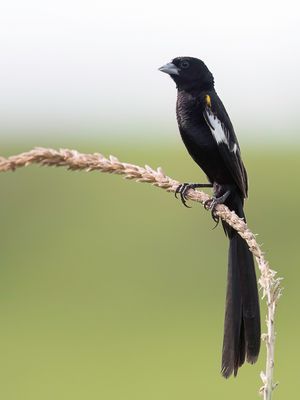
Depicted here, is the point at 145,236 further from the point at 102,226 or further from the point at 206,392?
the point at 206,392

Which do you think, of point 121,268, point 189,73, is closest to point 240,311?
point 189,73

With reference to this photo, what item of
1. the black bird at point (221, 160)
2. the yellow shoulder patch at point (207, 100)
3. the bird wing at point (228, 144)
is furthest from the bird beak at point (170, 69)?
the bird wing at point (228, 144)

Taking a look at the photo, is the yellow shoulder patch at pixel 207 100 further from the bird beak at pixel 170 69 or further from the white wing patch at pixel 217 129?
the bird beak at pixel 170 69

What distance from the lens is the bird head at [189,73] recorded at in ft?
13.2

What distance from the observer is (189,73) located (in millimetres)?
4094

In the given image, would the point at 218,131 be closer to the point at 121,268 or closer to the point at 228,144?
the point at 228,144

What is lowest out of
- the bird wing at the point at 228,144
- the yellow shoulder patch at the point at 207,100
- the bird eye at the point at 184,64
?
the bird wing at the point at 228,144

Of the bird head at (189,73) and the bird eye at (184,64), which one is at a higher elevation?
the bird eye at (184,64)

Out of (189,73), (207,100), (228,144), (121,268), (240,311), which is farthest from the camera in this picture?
(121,268)

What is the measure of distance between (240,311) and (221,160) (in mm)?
589

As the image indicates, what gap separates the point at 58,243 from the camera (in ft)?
71.5

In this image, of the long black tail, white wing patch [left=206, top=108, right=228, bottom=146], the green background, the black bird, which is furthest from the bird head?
the green background

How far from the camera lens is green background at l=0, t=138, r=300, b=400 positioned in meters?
18.5

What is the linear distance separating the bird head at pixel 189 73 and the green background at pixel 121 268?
44.7 ft
